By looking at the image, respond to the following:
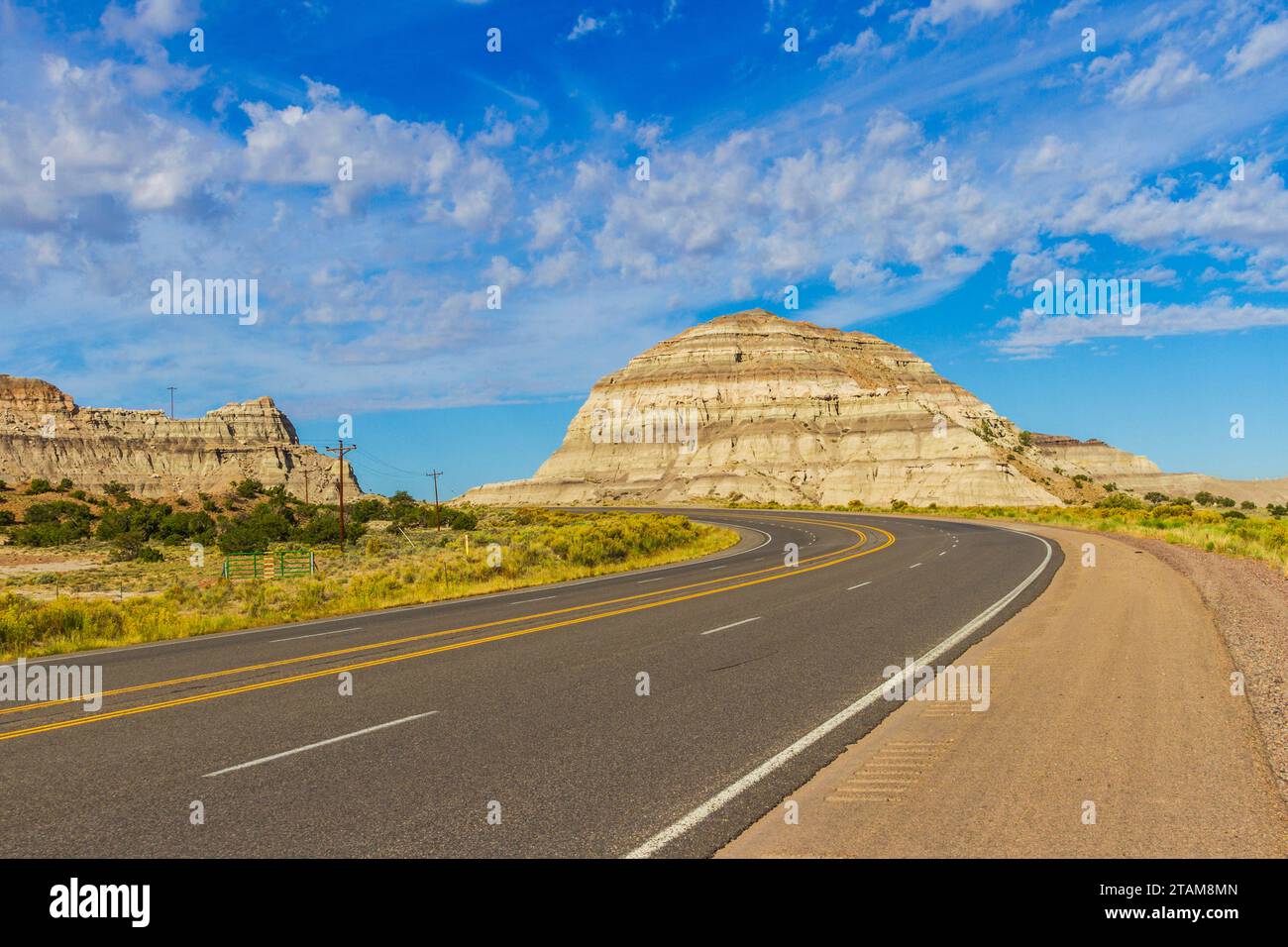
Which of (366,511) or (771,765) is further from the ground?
(366,511)

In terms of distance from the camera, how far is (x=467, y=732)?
7668 millimetres

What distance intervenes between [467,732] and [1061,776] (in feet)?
15.8

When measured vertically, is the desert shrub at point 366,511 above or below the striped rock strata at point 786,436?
below

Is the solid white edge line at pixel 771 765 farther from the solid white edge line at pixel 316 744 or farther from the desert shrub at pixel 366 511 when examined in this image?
the desert shrub at pixel 366 511

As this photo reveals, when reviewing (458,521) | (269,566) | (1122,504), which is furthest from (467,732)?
(1122,504)

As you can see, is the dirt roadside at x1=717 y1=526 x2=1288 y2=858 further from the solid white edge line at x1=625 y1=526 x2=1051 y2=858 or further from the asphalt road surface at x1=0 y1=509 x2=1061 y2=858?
the asphalt road surface at x1=0 y1=509 x2=1061 y2=858

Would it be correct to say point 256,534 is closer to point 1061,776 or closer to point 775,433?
point 1061,776

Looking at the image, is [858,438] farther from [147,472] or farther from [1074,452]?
[147,472]

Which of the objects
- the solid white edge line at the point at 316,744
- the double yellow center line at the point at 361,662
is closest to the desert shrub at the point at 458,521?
the double yellow center line at the point at 361,662

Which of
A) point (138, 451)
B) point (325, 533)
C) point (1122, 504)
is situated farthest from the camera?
point (138, 451)

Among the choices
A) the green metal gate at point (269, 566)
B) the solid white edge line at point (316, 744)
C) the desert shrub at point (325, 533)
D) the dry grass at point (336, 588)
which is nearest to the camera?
the solid white edge line at point (316, 744)

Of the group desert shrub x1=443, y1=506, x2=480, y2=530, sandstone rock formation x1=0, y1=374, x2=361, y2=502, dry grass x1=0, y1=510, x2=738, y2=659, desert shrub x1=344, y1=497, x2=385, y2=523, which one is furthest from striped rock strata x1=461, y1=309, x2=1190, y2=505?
dry grass x1=0, y1=510, x2=738, y2=659

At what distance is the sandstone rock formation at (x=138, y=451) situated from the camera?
13738 cm

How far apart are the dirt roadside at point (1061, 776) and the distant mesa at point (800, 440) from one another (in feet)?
253
